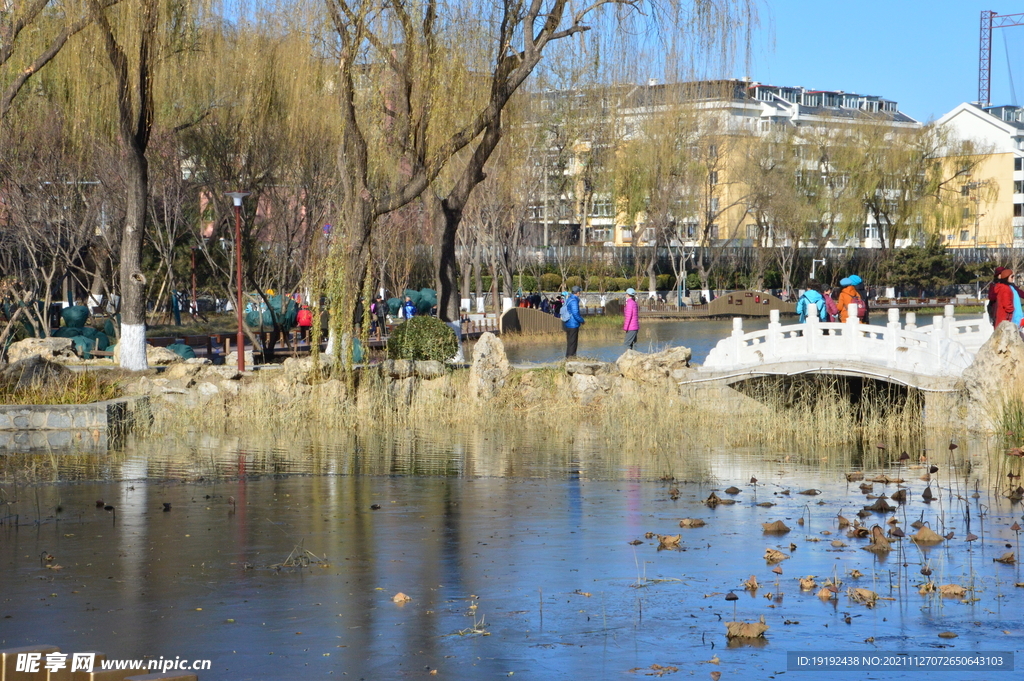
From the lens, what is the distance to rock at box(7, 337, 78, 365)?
23.1 meters

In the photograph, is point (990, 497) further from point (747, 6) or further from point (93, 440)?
point (93, 440)

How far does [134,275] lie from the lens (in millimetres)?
21891

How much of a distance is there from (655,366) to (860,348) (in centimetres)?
346

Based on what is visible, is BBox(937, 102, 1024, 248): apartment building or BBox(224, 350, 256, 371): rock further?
BBox(937, 102, 1024, 248): apartment building

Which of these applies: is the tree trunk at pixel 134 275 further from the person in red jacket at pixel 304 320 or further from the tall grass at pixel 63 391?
the person in red jacket at pixel 304 320

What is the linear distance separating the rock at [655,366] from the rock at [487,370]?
7.02ft

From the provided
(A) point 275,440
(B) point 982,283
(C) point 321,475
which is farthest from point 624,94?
(B) point 982,283

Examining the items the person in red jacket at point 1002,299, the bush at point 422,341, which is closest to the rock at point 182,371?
the bush at point 422,341

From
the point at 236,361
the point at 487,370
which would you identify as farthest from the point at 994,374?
the point at 236,361

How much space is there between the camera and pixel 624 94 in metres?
41.6

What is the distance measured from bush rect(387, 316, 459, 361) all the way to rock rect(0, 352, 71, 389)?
5621 mm

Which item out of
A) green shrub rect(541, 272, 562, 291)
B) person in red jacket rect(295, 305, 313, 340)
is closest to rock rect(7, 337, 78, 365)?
person in red jacket rect(295, 305, 313, 340)

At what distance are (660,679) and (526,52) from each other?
14.4 m

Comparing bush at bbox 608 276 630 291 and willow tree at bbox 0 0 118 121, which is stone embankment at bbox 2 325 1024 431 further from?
bush at bbox 608 276 630 291
